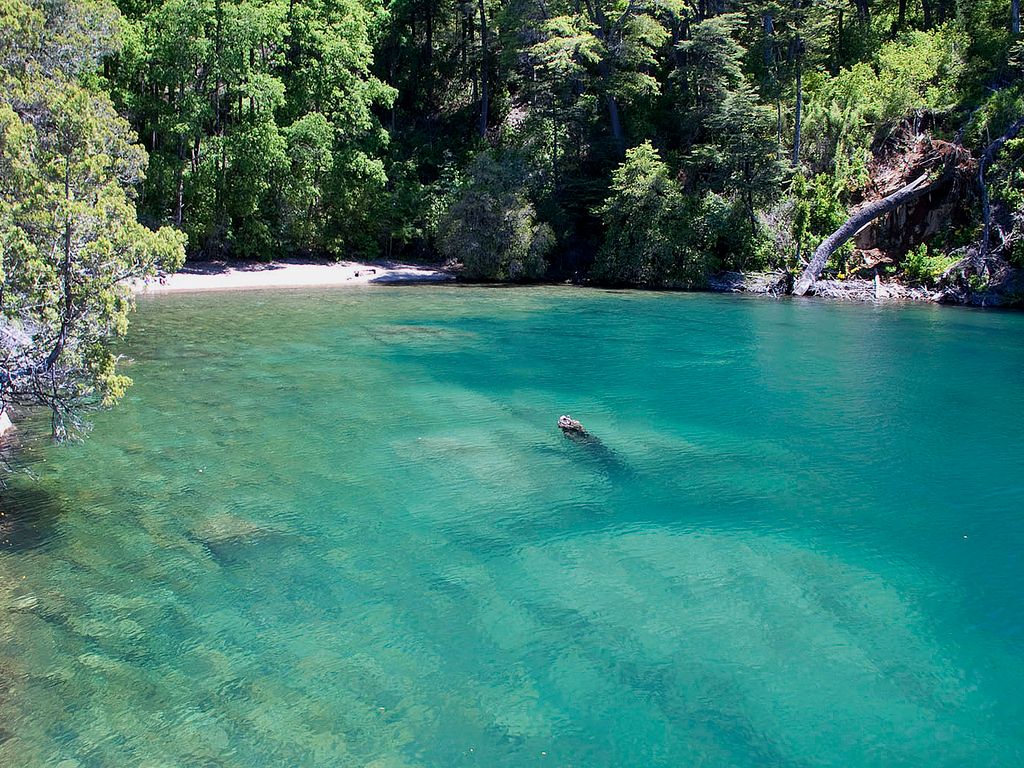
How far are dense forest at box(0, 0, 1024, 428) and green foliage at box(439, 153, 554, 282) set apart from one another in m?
0.11

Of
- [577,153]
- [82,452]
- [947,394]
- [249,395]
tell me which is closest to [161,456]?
[82,452]

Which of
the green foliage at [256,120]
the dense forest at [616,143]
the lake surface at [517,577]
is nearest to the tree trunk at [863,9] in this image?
the dense forest at [616,143]

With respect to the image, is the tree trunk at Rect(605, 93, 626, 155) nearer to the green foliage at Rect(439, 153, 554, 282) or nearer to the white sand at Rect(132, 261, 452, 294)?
the green foliage at Rect(439, 153, 554, 282)

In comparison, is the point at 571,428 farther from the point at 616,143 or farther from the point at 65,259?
the point at 616,143

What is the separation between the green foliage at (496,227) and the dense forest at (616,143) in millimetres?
113

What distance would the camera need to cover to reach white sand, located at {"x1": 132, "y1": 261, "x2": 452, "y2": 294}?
36.7m

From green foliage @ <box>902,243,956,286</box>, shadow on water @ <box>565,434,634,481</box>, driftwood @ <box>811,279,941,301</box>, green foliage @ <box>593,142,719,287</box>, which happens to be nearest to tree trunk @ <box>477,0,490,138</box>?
green foliage @ <box>593,142,719,287</box>

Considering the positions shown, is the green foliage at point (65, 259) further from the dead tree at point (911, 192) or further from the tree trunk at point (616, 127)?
the tree trunk at point (616, 127)

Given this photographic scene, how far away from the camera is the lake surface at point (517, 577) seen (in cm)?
646

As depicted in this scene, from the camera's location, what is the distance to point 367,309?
29.9 m

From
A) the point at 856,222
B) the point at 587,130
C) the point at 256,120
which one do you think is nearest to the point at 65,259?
the point at 256,120

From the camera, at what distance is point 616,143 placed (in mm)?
41688

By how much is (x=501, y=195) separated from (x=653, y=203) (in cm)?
755

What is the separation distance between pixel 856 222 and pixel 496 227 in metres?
17.0
